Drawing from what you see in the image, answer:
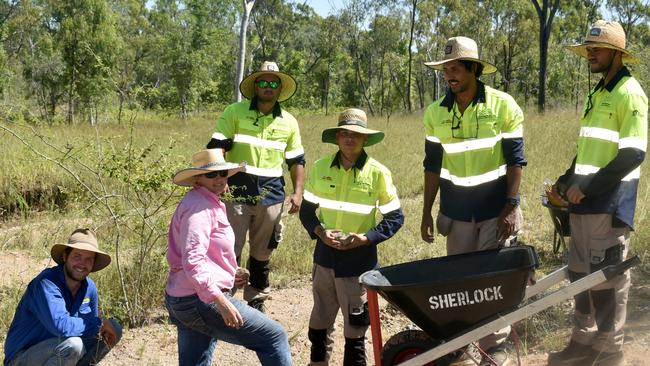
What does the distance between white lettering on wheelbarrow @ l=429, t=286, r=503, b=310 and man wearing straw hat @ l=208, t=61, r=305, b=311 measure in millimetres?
1986

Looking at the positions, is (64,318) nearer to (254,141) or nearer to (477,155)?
(254,141)

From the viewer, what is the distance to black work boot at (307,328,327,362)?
4.11 metres

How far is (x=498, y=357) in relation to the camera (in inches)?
150

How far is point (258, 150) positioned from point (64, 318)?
6.43 feet

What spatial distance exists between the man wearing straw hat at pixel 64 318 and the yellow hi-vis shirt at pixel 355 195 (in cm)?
140

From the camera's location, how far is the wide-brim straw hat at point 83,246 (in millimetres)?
3751

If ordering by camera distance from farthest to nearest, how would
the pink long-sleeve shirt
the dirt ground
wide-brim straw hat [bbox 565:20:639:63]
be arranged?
1. the dirt ground
2. wide-brim straw hat [bbox 565:20:639:63]
3. the pink long-sleeve shirt

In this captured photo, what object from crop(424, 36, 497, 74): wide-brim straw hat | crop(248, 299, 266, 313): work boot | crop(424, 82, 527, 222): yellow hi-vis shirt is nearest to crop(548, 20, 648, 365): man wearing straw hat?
crop(424, 82, 527, 222): yellow hi-vis shirt

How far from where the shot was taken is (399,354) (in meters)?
3.66

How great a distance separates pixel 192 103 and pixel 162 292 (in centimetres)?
2753

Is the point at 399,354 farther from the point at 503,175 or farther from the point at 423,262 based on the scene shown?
the point at 503,175

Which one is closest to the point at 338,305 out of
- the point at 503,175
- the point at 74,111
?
the point at 503,175

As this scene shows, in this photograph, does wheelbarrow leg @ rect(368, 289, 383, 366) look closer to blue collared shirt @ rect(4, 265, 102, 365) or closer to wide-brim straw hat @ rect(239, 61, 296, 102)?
blue collared shirt @ rect(4, 265, 102, 365)

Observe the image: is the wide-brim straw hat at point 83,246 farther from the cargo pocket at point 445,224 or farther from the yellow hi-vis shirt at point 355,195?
the cargo pocket at point 445,224
